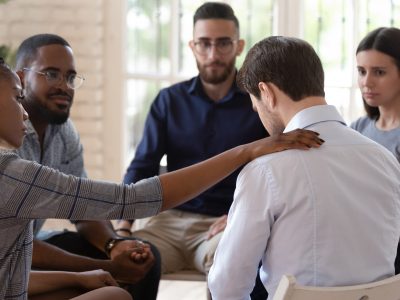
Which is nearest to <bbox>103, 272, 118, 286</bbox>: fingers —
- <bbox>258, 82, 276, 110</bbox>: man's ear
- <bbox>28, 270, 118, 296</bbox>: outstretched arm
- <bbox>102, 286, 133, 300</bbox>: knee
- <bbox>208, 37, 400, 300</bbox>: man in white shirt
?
<bbox>28, 270, 118, 296</bbox>: outstretched arm

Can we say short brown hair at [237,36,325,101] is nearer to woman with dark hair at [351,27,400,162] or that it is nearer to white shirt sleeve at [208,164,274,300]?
white shirt sleeve at [208,164,274,300]

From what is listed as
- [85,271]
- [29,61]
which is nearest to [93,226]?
[85,271]

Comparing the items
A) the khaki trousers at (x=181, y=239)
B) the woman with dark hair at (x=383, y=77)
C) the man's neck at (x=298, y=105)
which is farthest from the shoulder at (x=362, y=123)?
the man's neck at (x=298, y=105)

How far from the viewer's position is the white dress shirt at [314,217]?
61.3 inches

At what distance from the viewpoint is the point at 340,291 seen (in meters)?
1.44

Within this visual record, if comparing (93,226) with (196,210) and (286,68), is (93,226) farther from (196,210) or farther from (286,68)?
(286,68)

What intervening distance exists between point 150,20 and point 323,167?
3.00 m

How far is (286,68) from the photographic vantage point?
1.64 meters

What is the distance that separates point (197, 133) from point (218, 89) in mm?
226

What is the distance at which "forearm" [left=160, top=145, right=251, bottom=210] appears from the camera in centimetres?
178

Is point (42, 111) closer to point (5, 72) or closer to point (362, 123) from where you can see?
point (5, 72)

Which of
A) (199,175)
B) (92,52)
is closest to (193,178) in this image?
(199,175)

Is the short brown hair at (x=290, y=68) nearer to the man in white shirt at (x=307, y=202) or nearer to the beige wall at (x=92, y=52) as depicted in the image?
the man in white shirt at (x=307, y=202)

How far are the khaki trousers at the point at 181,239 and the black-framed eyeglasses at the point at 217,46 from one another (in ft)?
2.32
